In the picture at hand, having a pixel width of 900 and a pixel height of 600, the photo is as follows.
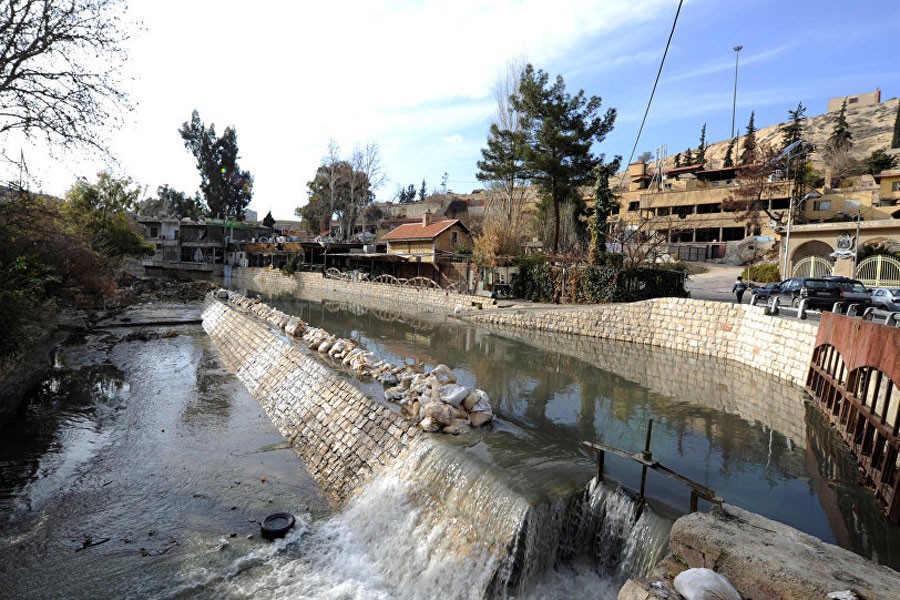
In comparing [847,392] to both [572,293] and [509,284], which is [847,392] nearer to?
[572,293]

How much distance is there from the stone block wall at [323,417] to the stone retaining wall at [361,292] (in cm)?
1530

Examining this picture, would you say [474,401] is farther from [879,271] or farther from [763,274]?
[763,274]

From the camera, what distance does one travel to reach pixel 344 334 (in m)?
21.7

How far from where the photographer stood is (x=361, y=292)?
4088 centimetres

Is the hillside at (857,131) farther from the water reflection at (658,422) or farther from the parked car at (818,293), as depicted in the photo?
the water reflection at (658,422)

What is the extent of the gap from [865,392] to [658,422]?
373 centimetres

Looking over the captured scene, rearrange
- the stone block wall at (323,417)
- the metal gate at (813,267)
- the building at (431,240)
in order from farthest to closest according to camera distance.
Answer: the building at (431,240), the metal gate at (813,267), the stone block wall at (323,417)

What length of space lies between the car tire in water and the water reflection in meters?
2.70

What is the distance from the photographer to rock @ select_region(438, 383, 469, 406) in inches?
335

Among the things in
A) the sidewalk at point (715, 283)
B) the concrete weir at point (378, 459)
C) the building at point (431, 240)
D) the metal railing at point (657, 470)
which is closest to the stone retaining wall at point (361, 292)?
the building at point (431, 240)

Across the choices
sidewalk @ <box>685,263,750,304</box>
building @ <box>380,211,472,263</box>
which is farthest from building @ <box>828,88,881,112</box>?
building @ <box>380,211,472,263</box>

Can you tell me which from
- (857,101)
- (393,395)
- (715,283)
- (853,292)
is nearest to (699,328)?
(853,292)

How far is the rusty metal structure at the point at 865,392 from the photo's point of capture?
697cm

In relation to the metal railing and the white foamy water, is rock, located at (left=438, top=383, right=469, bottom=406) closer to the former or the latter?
the white foamy water
